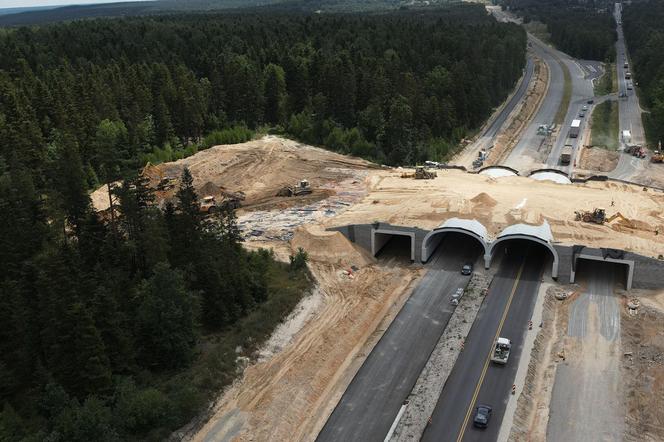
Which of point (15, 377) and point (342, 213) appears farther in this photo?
point (342, 213)

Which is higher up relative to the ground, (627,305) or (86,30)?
(86,30)

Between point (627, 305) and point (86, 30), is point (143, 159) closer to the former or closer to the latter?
point (627, 305)

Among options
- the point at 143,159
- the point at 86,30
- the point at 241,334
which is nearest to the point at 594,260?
the point at 241,334

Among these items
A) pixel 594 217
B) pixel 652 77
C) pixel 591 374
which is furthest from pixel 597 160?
pixel 591 374

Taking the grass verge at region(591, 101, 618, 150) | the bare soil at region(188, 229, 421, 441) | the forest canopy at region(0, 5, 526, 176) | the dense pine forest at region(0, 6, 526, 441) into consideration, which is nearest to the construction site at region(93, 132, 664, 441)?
the bare soil at region(188, 229, 421, 441)

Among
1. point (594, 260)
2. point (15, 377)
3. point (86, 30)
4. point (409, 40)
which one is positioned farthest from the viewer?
point (86, 30)

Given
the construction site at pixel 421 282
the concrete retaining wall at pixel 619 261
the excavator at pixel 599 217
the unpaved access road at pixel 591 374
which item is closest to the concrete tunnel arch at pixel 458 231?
the construction site at pixel 421 282
